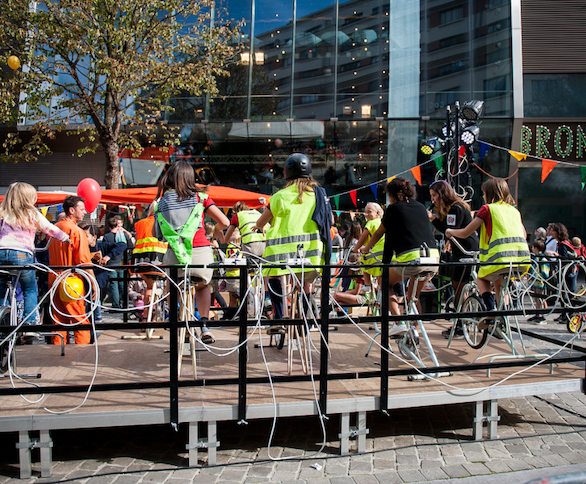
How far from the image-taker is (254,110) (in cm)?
2194

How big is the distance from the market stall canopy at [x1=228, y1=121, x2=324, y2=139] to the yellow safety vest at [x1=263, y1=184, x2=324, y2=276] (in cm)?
1649

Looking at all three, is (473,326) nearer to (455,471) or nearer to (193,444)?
(455,471)

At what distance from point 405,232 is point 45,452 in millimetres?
3571

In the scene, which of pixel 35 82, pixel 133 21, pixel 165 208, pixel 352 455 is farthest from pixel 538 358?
pixel 35 82

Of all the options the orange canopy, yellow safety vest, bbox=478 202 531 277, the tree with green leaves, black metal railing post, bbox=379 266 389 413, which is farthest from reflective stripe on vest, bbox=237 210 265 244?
the tree with green leaves

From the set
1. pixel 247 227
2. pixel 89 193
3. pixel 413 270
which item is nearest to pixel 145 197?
pixel 89 193

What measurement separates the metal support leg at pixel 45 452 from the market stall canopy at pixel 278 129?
715 inches

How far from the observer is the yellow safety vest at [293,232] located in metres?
5.72

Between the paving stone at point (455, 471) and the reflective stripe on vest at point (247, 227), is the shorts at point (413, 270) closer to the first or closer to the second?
the paving stone at point (455, 471)

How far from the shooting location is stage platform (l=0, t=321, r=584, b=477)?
4664 millimetres

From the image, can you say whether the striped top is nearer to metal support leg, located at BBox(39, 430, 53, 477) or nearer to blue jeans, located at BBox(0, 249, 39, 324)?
blue jeans, located at BBox(0, 249, 39, 324)

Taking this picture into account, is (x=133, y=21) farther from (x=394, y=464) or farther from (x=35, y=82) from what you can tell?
(x=394, y=464)

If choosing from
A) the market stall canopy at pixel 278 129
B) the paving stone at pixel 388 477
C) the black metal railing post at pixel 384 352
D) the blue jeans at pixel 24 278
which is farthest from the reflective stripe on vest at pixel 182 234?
the market stall canopy at pixel 278 129

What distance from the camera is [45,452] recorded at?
4.64 metres
